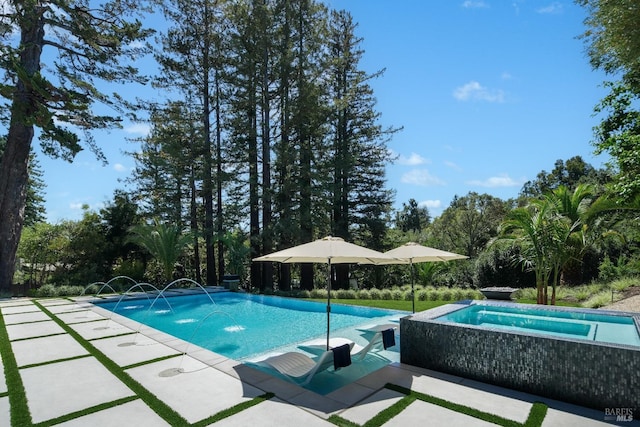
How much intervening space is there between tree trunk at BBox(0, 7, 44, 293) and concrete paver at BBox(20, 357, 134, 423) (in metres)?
12.4

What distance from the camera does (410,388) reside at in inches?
170

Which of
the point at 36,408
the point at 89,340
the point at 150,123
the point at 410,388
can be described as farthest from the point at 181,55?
the point at 410,388

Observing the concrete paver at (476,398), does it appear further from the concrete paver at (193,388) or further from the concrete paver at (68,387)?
the concrete paver at (68,387)

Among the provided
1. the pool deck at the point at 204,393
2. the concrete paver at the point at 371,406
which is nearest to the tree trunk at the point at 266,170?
the pool deck at the point at 204,393

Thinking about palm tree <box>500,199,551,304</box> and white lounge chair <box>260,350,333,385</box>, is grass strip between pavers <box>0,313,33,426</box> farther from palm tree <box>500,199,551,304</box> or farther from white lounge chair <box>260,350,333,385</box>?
palm tree <box>500,199,551,304</box>

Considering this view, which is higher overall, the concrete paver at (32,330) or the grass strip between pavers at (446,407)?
the concrete paver at (32,330)

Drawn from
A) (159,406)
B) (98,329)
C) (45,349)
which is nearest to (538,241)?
(159,406)

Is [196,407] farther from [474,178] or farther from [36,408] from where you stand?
[474,178]

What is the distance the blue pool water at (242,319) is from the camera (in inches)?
311

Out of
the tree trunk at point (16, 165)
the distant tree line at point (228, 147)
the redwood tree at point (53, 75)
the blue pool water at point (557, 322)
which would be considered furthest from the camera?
the distant tree line at point (228, 147)

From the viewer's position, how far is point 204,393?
4133 mm

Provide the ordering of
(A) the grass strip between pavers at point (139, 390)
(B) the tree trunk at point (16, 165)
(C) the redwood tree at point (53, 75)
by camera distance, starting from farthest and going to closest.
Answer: (B) the tree trunk at point (16, 165) → (C) the redwood tree at point (53, 75) → (A) the grass strip between pavers at point (139, 390)

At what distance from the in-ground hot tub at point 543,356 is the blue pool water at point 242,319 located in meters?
3.06

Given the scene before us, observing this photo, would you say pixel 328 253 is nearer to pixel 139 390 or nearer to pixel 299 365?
pixel 299 365
